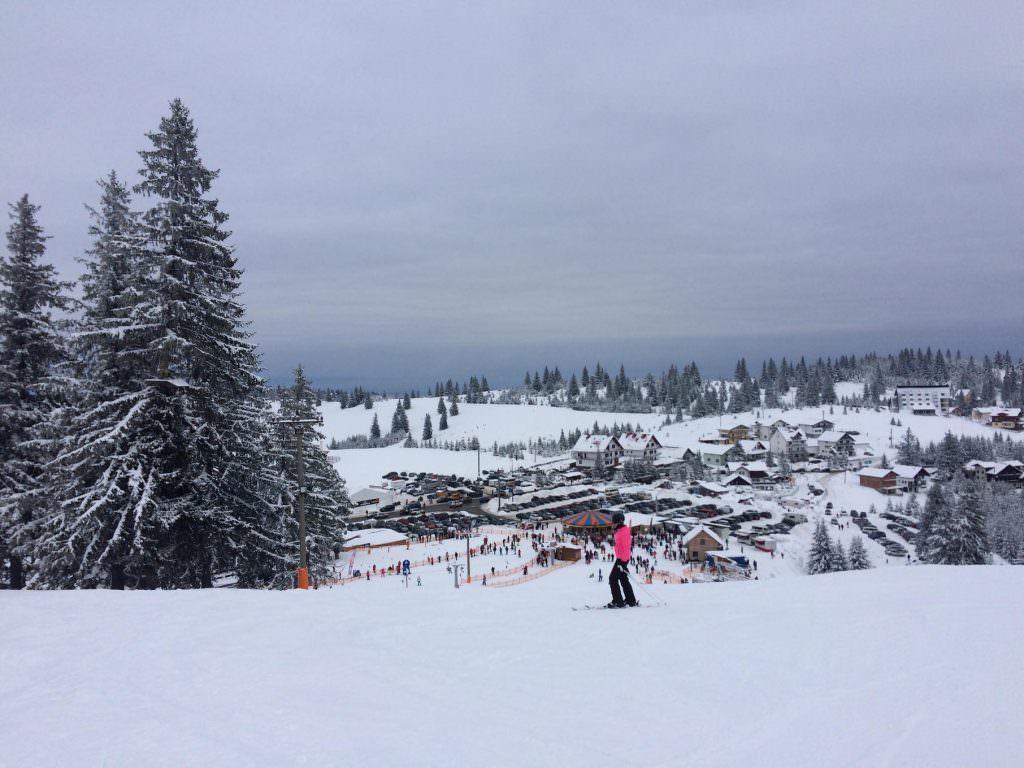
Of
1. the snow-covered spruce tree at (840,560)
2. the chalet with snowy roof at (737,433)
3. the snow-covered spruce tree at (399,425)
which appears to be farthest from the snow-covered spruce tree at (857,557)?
the snow-covered spruce tree at (399,425)

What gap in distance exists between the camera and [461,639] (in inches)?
261

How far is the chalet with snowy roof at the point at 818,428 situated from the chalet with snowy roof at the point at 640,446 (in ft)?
111

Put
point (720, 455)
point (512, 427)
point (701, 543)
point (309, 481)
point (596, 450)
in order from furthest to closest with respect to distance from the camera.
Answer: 1. point (512, 427)
2. point (596, 450)
3. point (720, 455)
4. point (701, 543)
5. point (309, 481)

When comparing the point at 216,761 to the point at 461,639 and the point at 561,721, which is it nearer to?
the point at 561,721

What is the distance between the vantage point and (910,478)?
72500 millimetres

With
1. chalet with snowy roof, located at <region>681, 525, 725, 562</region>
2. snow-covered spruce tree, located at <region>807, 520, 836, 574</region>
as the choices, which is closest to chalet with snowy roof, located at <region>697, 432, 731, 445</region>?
snow-covered spruce tree, located at <region>807, 520, 836, 574</region>

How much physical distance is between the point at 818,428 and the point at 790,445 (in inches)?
661

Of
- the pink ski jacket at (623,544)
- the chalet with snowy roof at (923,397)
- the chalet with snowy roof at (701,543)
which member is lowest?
the chalet with snowy roof at (701,543)

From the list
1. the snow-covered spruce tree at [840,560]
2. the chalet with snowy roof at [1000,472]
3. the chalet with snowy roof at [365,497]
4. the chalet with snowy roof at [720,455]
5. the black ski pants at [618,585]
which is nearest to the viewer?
the black ski pants at [618,585]

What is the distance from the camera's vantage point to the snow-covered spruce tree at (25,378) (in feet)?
47.0

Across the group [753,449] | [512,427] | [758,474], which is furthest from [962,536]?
[512,427]

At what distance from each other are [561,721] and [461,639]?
2.49 metres

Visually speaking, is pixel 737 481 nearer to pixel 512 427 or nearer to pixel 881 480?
pixel 881 480

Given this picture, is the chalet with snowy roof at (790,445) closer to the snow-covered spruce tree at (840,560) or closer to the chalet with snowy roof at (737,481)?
the chalet with snowy roof at (737,481)
